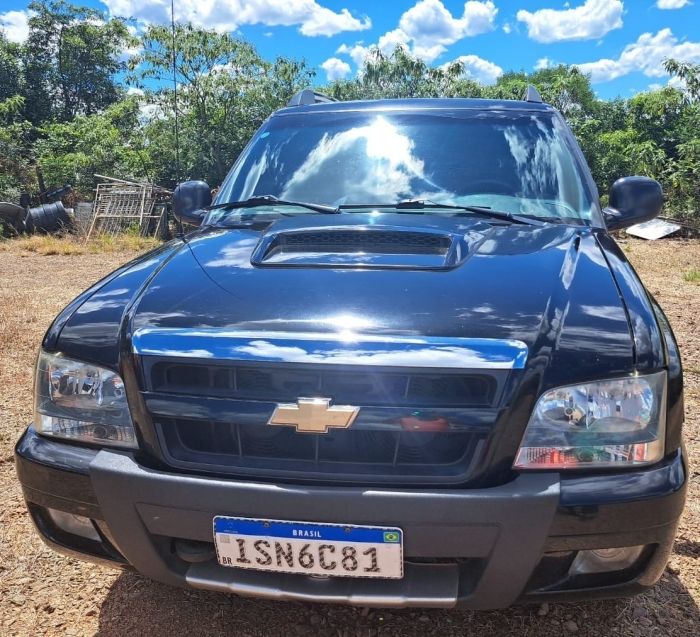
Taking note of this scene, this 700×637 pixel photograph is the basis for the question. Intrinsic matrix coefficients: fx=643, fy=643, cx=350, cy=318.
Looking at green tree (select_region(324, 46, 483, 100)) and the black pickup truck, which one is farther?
green tree (select_region(324, 46, 483, 100))

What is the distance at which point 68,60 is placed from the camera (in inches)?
1227

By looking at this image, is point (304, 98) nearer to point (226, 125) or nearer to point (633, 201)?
point (633, 201)

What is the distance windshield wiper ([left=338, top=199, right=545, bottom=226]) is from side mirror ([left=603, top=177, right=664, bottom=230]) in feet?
2.00

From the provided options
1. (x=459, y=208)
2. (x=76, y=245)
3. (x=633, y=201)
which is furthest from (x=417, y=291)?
(x=76, y=245)

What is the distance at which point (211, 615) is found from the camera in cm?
217

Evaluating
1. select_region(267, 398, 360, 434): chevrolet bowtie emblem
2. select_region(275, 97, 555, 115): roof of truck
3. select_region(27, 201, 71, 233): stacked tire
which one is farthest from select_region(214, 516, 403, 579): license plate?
select_region(27, 201, 71, 233): stacked tire

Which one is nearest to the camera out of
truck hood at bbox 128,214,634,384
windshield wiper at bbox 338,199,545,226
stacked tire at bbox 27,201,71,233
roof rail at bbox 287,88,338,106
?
truck hood at bbox 128,214,634,384

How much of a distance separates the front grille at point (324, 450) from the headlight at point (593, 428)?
16 centimetres

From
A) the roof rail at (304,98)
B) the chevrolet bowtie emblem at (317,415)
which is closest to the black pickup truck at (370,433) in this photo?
the chevrolet bowtie emblem at (317,415)

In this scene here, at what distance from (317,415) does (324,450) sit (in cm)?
14

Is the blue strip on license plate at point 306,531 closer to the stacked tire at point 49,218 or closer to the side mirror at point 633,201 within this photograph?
the side mirror at point 633,201

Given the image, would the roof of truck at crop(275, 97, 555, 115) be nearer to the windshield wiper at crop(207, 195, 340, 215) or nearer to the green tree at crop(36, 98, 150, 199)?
the windshield wiper at crop(207, 195, 340, 215)

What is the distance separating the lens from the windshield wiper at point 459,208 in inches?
98.8

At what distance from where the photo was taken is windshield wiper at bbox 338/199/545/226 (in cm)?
251
